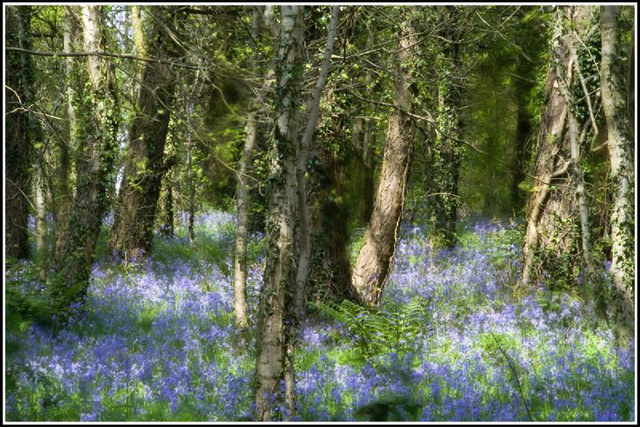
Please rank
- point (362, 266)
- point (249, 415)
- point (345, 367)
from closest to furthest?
point (249, 415)
point (345, 367)
point (362, 266)

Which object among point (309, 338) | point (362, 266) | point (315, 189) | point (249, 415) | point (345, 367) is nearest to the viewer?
point (249, 415)

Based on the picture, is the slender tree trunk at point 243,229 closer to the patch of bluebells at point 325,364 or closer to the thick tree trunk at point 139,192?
the patch of bluebells at point 325,364

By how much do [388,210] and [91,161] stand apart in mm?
4699

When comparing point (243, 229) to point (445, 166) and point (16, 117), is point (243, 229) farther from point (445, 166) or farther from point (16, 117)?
point (445, 166)

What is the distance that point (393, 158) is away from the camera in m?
11.1

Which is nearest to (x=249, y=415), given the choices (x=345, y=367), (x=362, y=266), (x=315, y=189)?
(x=345, y=367)

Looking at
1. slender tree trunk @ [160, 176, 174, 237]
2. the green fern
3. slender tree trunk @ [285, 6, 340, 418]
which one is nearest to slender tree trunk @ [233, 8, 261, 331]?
the green fern

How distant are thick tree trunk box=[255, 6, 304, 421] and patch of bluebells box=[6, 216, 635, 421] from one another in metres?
0.53

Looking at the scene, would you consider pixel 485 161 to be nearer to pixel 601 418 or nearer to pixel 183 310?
pixel 183 310

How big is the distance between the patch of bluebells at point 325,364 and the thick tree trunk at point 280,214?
Result: 530 mm

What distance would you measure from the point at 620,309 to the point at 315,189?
415cm

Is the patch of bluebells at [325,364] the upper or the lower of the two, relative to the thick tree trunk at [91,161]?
lower

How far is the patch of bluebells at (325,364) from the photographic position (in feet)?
19.7

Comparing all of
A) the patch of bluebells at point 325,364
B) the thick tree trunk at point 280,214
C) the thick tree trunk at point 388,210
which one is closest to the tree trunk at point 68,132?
the patch of bluebells at point 325,364
